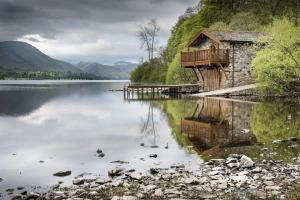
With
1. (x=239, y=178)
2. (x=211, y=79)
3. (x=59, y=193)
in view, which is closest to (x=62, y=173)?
(x=59, y=193)

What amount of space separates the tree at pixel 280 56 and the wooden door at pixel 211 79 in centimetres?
1122

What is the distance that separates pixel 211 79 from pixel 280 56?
1571 cm

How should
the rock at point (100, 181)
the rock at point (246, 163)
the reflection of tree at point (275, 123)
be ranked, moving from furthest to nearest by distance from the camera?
the reflection of tree at point (275, 123) < the rock at point (246, 163) < the rock at point (100, 181)

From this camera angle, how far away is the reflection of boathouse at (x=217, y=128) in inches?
679

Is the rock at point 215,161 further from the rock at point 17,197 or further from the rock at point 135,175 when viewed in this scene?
the rock at point 17,197

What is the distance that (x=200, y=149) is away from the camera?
631 inches

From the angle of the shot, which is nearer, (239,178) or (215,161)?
(239,178)

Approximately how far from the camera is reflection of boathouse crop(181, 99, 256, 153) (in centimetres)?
1725

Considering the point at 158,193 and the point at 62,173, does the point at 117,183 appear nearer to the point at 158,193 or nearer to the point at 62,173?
the point at 158,193

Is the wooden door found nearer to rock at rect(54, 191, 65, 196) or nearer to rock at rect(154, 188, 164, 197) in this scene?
rock at rect(154, 188, 164, 197)

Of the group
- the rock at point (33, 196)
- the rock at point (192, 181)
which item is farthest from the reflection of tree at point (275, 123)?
the rock at point (33, 196)

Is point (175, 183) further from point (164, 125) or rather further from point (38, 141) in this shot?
point (164, 125)

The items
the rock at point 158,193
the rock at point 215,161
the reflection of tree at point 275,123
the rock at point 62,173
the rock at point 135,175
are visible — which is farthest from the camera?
the reflection of tree at point 275,123

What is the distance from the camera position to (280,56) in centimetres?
3728
